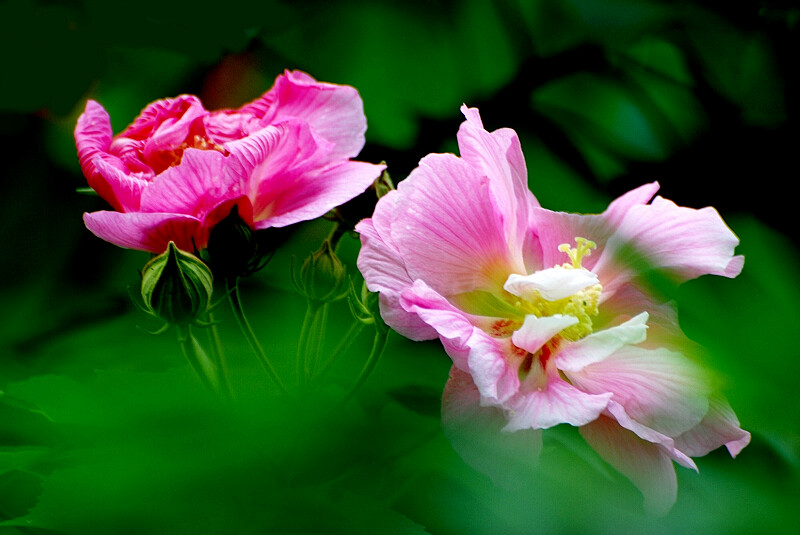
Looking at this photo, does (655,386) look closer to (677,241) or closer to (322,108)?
(677,241)

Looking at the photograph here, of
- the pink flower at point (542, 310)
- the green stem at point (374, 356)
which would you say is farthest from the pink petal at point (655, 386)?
the green stem at point (374, 356)

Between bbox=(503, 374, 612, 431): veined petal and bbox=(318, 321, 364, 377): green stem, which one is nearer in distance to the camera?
bbox=(503, 374, 612, 431): veined petal

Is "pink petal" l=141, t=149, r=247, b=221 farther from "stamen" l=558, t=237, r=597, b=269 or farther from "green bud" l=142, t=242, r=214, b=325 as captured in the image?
"stamen" l=558, t=237, r=597, b=269

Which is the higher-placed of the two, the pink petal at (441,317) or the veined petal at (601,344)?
the pink petal at (441,317)

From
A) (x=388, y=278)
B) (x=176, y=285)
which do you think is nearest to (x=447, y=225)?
(x=388, y=278)

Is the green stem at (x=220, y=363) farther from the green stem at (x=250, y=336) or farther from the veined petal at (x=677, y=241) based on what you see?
the veined petal at (x=677, y=241)

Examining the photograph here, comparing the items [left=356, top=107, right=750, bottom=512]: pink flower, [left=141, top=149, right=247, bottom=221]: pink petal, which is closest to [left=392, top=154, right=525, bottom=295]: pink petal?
[left=356, top=107, right=750, bottom=512]: pink flower

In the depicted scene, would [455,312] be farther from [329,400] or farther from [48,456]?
[48,456]
